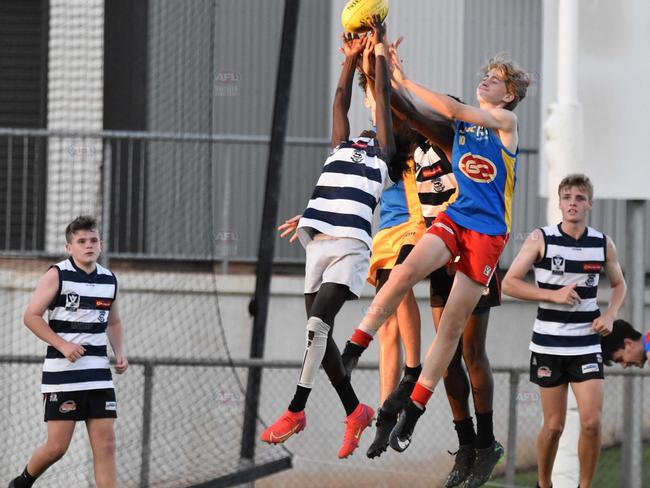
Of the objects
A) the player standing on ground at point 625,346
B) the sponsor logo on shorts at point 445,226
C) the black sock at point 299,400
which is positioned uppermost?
the sponsor logo on shorts at point 445,226

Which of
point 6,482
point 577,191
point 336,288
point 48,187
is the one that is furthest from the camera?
point 48,187

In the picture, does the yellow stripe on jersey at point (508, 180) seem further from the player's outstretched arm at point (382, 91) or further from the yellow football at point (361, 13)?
the yellow football at point (361, 13)

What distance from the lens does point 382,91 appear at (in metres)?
6.43

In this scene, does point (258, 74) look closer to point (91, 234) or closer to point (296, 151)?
point (296, 151)

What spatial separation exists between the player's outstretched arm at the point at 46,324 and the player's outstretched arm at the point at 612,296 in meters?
2.87

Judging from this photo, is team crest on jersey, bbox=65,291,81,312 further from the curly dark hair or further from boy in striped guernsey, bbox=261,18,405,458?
boy in striped guernsey, bbox=261,18,405,458

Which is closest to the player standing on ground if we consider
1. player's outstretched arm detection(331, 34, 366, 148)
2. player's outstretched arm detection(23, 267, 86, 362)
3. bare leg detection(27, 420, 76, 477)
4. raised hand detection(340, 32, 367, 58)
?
player's outstretched arm detection(331, 34, 366, 148)

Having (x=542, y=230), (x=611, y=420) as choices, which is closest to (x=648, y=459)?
(x=611, y=420)

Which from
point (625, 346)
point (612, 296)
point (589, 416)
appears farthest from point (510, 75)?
Result: point (589, 416)

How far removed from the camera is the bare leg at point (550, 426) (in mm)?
8328

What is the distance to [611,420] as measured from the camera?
11.1 meters

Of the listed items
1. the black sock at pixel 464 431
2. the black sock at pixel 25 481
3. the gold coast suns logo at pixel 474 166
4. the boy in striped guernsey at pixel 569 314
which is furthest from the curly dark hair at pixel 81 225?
the gold coast suns logo at pixel 474 166

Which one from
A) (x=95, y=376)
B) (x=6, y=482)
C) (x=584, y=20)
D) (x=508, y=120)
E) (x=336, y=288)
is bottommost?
(x=6, y=482)

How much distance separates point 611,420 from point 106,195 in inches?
166
